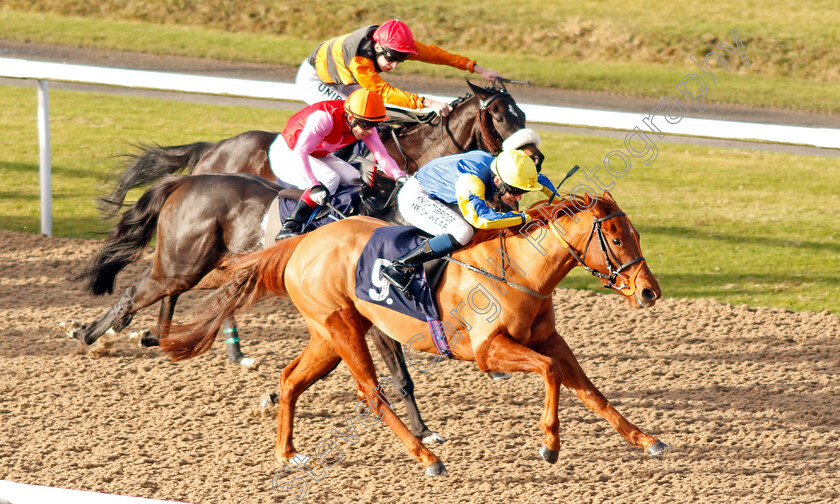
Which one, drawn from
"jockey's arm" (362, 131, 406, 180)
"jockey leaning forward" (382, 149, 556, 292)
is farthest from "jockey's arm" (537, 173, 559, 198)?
"jockey's arm" (362, 131, 406, 180)

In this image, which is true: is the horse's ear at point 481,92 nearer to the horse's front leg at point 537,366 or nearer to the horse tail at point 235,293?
the horse tail at point 235,293

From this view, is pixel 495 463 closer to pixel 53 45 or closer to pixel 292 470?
pixel 292 470

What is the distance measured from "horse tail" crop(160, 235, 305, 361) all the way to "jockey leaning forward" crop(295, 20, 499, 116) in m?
1.61

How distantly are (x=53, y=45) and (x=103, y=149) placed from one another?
5.96 m

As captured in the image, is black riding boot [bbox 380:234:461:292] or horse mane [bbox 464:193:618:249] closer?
horse mane [bbox 464:193:618:249]

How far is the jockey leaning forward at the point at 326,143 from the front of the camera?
15.6ft

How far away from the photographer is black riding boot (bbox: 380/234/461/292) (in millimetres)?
3943

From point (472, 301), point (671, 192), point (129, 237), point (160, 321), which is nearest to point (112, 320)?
point (160, 321)

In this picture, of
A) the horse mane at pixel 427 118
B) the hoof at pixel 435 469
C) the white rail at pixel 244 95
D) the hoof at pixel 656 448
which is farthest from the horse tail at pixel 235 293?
the white rail at pixel 244 95

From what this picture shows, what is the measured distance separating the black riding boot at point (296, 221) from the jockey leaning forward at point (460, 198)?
686 mm

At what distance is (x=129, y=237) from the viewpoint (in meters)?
5.50

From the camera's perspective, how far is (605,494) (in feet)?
13.0

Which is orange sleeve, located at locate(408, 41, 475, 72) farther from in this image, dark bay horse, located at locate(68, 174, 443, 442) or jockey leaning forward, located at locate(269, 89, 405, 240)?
dark bay horse, located at locate(68, 174, 443, 442)

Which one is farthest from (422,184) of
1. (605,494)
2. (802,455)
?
(802,455)
